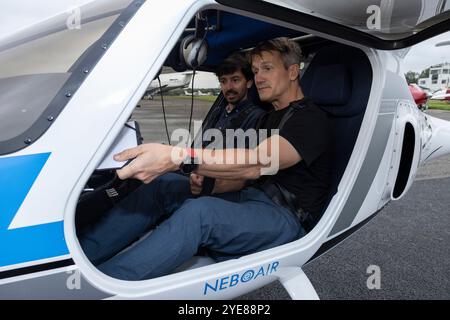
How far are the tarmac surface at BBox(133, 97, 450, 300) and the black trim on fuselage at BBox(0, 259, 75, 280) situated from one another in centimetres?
66

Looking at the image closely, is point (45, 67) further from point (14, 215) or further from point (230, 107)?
point (230, 107)

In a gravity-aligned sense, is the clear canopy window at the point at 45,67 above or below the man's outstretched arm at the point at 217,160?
above

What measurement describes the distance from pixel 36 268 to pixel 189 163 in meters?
0.50

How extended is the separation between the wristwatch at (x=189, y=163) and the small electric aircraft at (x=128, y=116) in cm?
25

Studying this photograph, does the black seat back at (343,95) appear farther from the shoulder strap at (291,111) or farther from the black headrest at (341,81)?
the shoulder strap at (291,111)

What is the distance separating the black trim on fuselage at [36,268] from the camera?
0.84 metres

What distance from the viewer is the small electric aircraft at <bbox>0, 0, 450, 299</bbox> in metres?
0.86

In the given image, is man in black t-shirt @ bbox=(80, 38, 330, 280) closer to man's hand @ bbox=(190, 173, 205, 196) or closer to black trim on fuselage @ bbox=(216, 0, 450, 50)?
man's hand @ bbox=(190, 173, 205, 196)

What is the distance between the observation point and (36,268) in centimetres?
87

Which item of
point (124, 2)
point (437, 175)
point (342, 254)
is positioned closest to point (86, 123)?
point (124, 2)

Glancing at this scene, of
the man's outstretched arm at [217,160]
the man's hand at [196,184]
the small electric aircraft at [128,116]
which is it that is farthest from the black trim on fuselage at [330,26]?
the man's hand at [196,184]

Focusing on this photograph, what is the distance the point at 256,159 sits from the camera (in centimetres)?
123

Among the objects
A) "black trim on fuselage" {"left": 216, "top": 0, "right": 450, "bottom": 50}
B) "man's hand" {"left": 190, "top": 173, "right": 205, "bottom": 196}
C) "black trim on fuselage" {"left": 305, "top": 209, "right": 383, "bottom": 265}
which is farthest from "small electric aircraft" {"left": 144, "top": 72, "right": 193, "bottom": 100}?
"black trim on fuselage" {"left": 305, "top": 209, "right": 383, "bottom": 265}

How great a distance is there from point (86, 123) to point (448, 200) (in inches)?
142
